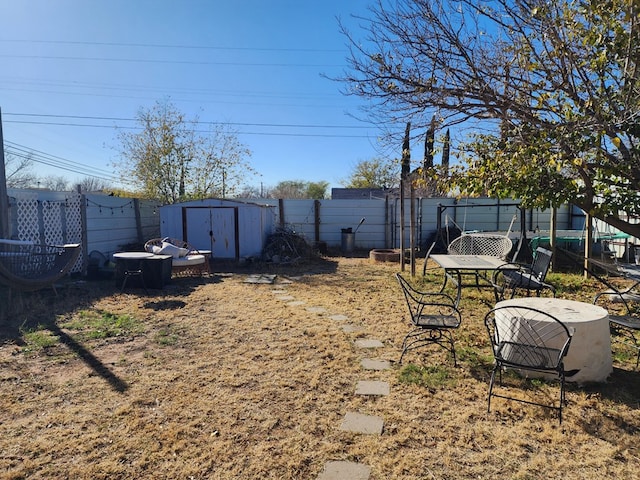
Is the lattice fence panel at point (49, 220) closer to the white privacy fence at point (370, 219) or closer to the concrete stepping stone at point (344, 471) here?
the white privacy fence at point (370, 219)

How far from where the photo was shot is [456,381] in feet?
9.86

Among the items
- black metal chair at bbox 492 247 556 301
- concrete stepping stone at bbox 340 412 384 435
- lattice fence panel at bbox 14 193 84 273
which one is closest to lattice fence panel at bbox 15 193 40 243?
lattice fence panel at bbox 14 193 84 273

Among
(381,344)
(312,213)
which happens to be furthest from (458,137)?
(312,213)

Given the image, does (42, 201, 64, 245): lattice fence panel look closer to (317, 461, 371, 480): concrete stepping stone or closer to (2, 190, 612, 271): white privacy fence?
(2, 190, 612, 271): white privacy fence

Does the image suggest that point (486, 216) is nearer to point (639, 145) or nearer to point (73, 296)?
point (639, 145)

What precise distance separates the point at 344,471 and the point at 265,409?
0.79m

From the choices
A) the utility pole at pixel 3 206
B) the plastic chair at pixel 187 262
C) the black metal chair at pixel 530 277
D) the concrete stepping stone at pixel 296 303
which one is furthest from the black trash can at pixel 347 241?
the utility pole at pixel 3 206

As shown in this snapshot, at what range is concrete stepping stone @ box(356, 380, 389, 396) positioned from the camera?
284 cm

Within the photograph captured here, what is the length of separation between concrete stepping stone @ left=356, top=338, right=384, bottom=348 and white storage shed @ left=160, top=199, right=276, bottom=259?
6.11 meters

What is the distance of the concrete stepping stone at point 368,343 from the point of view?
3.81m

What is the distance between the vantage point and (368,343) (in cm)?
389

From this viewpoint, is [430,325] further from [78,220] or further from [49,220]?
[78,220]

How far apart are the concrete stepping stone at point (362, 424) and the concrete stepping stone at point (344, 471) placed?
0.32m

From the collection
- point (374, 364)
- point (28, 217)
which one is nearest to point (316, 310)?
point (374, 364)
